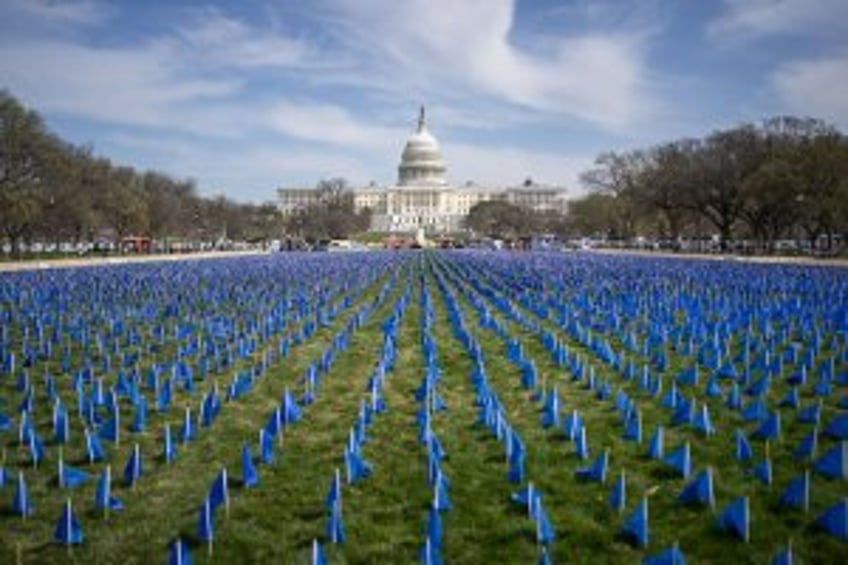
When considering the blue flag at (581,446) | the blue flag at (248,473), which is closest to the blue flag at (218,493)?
the blue flag at (248,473)

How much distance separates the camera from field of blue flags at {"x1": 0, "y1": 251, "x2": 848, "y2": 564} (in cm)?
637

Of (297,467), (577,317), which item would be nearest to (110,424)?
(297,467)

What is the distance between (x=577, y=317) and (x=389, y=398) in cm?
1088

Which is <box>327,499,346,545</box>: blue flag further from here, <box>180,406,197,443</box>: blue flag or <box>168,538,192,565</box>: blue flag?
<box>180,406,197,443</box>: blue flag

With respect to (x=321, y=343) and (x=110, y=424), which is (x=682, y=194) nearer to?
(x=321, y=343)

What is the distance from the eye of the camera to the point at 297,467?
8.35 meters

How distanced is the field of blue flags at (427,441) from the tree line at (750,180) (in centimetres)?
3988

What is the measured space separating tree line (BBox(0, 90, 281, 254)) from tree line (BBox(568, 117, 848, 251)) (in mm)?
47681

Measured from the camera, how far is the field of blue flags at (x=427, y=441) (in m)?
6.37

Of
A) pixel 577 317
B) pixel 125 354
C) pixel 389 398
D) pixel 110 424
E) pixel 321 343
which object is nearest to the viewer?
pixel 110 424

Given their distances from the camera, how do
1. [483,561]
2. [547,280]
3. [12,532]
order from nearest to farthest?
[483,561], [12,532], [547,280]

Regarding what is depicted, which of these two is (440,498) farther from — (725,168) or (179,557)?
(725,168)

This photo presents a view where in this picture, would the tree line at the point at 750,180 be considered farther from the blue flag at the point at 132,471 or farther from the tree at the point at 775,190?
the blue flag at the point at 132,471

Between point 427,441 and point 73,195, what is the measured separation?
56815mm
